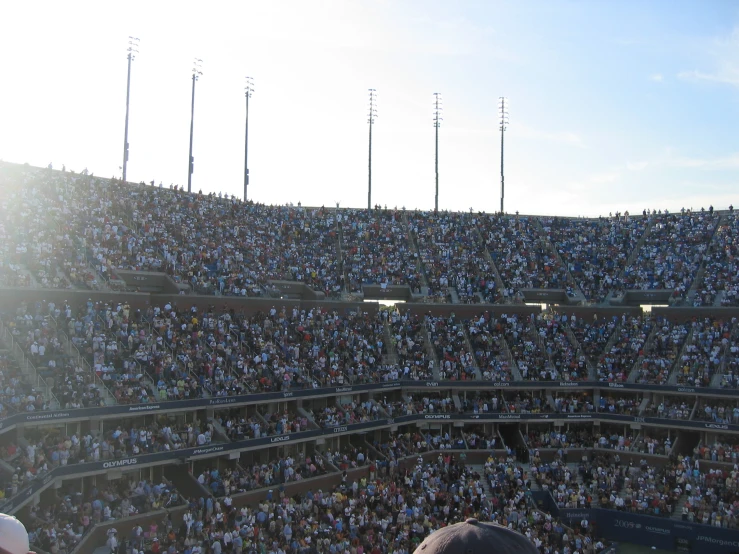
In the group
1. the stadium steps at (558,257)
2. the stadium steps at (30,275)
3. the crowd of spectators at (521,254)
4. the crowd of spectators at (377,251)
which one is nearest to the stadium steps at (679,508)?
the stadium steps at (558,257)

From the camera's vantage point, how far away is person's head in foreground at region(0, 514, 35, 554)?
10.2 ft

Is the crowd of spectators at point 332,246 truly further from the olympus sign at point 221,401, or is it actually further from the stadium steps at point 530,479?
the stadium steps at point 530,479

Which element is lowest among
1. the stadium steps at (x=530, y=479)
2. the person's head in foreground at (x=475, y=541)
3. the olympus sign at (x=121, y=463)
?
the stadium steps at (x=530, y=479)

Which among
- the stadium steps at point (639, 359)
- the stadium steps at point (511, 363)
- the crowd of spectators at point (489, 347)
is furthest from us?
the stadium steps at point (511, 363)

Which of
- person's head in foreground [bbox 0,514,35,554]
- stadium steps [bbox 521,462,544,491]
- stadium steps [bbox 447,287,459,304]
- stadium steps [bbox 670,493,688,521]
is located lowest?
stadium steps [bbox 670,493,688,521]

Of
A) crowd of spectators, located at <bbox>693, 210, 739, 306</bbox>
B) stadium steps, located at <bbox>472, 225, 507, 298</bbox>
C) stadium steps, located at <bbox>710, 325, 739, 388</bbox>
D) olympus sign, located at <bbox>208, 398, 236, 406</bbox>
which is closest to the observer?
olympus sign, located at <bbox>208, 398, 236, 406</bbox>

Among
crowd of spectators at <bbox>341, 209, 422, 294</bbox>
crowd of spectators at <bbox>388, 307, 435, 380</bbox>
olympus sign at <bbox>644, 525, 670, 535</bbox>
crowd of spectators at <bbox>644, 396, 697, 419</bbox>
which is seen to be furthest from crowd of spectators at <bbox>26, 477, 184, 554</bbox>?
crowd of spectators at <bbox>644, 396, 697, 419</bbox>

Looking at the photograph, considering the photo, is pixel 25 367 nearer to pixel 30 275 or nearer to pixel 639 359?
pixel 30 275

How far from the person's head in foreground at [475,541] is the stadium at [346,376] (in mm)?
23511

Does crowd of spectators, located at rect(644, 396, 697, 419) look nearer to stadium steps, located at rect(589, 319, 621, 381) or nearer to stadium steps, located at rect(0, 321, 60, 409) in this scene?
stadium steps, located at rect(589, 319, 621, 381)

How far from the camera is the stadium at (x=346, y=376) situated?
30.5 meters

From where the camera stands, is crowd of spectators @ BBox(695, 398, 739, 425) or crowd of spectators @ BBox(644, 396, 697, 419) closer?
crowd of spectators @ BBox(695, 398, 739, 425)

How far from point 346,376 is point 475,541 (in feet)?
134

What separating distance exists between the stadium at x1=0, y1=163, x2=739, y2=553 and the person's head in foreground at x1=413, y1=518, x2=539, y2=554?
23511mm
